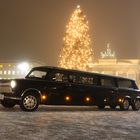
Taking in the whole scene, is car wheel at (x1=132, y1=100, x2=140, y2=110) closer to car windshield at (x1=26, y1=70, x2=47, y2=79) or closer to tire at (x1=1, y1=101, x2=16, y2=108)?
car windshield at (x1=26, y1=70, x2=47, y2=79)

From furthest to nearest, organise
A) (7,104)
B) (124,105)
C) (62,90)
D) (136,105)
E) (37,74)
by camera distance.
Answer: (136,105) → (124,105) → (7,104) → (37,74) → (62,90)

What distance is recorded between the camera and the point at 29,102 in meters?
16.6

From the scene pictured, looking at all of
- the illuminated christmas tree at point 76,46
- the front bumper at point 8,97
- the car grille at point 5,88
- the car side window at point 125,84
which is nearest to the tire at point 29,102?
the front bumper at point 8,97

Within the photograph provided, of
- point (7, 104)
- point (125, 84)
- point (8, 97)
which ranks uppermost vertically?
point (125, 84)

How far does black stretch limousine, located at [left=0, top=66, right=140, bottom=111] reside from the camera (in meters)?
16.5

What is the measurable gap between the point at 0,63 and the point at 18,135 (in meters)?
139

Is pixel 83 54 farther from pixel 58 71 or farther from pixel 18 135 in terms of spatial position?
pixel 18 135

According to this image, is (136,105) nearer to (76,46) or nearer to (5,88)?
(5,88)

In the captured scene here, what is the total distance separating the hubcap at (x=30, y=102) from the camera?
16.5 meters

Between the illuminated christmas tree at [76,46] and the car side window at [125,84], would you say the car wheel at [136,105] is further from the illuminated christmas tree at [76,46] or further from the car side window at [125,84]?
the illuminated christmas tree at [76,46]

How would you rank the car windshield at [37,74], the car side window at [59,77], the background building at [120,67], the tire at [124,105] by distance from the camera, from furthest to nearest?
the background building at [120,67] → the tire at [124,105] → the car side window at [59,77] → the car windshield at [37,74]

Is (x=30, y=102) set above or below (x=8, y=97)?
below

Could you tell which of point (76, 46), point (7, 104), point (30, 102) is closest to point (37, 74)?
point (30, 102)

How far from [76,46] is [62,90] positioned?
170 feet
